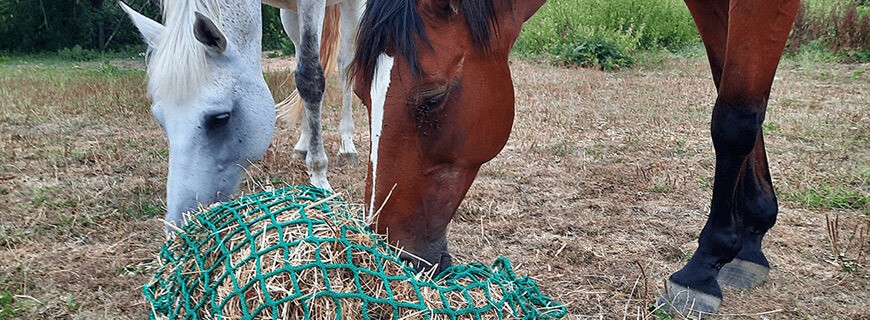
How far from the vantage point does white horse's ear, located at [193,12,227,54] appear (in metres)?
2.51

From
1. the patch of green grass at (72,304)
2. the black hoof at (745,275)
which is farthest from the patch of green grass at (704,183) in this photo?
the patch of green grass at (72,304)

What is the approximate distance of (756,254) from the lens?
2.42m

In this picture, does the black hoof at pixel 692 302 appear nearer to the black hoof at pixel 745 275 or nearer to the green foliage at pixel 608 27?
the black hoof at pixel 745 275

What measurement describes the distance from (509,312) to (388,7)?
36.6 inches

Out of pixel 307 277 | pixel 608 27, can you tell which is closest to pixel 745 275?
pixel 307 277

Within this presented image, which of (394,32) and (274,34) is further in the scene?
(274,34)

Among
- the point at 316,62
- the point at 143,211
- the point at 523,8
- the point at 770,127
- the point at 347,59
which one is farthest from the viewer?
the point at 770,127

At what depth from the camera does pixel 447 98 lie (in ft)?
5.81

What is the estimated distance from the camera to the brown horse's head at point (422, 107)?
1743mm

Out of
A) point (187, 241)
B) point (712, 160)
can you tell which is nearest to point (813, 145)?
point (712, 160)

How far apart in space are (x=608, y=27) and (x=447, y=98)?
11252 mm

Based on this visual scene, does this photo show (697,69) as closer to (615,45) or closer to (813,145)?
(615,45)

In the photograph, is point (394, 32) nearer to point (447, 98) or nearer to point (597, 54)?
point (447, 98)

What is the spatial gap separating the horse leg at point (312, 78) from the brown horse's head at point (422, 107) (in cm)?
164
